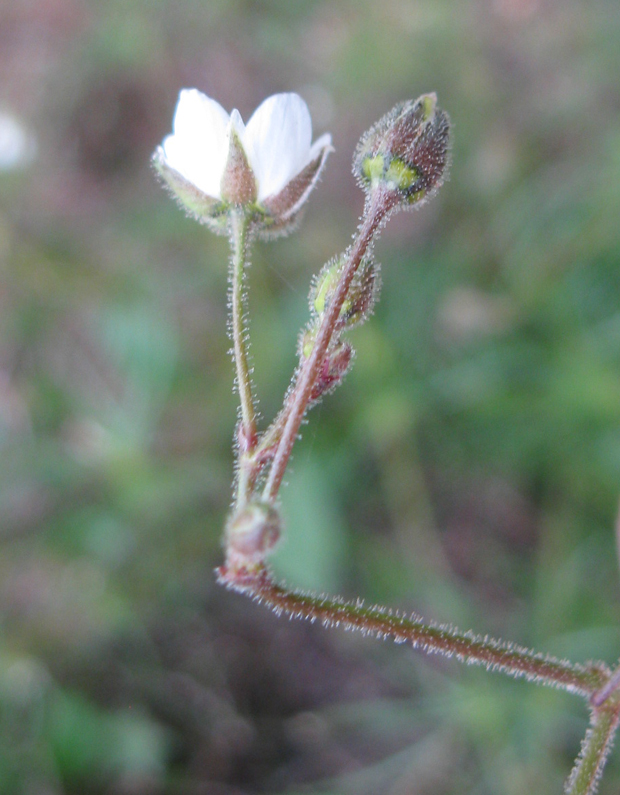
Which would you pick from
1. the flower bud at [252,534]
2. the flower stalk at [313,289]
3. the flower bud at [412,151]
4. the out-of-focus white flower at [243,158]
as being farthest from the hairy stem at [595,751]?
the out-of-focus white flower at [243,158]

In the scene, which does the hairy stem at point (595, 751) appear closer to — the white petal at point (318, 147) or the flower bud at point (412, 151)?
the flower bud at point (412, 151)

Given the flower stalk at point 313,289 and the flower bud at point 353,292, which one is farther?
the flower bud at point 353,292

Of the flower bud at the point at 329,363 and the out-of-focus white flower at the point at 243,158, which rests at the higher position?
the out-of-focus white flower at the point at 243,158

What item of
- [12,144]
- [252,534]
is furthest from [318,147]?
[12,144]

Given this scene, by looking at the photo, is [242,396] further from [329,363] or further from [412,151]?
[412,151]

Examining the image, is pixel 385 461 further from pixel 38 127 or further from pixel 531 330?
pixel 38 127

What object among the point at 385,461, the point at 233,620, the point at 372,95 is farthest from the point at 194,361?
the point at 372,95
